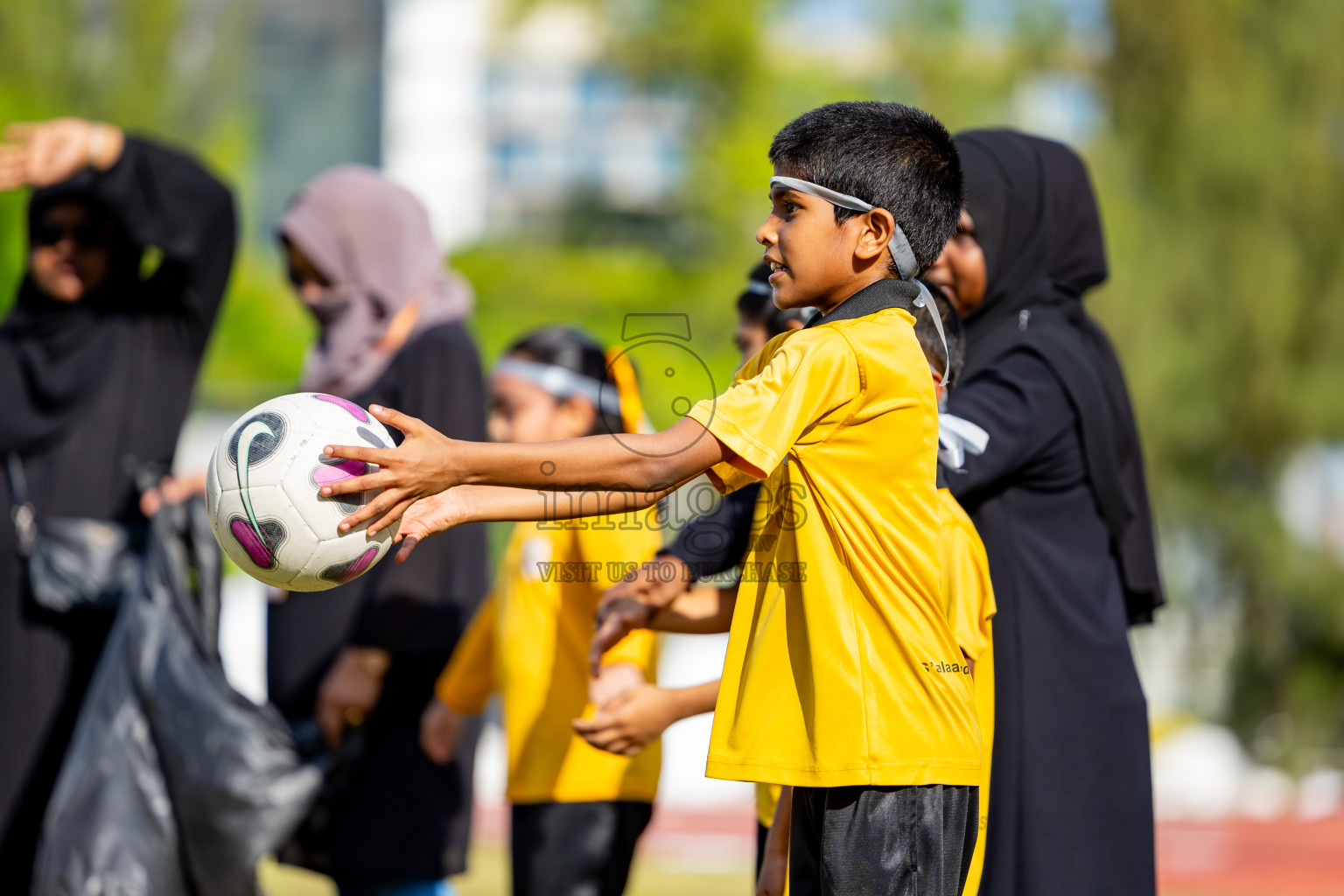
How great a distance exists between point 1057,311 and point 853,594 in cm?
122

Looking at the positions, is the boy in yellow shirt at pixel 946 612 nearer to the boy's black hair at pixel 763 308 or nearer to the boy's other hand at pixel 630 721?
the boy's other hand at pixel 630 721

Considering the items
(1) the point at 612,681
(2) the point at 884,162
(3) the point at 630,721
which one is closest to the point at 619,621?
(3) the point at 630,721

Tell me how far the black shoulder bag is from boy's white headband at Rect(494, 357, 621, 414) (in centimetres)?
116

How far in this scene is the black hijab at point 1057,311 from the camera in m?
2.91

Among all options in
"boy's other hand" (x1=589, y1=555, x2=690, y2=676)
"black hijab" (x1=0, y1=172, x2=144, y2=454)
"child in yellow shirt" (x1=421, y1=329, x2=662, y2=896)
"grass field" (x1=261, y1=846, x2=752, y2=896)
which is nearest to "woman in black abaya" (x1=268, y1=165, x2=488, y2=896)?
"child in yellow shirt" (x1=421, y1=329, x2=662, y2=896)

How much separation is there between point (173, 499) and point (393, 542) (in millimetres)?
1962

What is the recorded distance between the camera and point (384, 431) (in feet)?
7.24

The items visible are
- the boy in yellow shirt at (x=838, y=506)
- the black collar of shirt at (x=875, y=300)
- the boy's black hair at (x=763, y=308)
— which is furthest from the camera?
the boy's black hair at (x=763, y=308)

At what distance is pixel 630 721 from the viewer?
112 inches

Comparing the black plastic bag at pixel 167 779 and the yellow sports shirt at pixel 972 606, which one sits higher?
the yellow sports shirt at pixel 972 606

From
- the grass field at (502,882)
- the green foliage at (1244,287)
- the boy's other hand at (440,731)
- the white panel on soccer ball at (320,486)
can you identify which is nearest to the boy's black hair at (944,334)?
the white panel on soccer ball at (320,486)

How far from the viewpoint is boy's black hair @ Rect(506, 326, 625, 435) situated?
12.1 feet

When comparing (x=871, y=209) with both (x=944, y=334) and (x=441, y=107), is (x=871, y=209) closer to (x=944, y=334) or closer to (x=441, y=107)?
(x=944, y=334)

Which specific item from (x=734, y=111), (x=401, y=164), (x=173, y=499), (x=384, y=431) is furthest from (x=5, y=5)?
(x=401, y=164)
